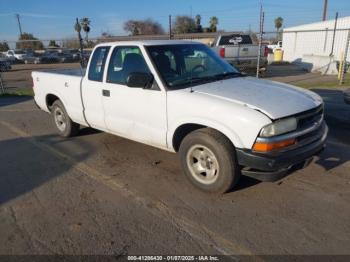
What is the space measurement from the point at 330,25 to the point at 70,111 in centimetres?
2879

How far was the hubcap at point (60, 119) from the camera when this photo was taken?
6.35 m

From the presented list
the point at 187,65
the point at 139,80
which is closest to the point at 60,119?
the point at 139,80

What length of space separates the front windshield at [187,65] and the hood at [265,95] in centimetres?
26

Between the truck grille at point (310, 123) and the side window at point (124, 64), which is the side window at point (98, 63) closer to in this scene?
the side window at point (124, 64)

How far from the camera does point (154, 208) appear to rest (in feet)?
11.9

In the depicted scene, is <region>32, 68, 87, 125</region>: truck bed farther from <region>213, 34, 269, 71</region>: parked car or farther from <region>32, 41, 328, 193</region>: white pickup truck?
<region>213, 34, 269, 71</region>: parked car

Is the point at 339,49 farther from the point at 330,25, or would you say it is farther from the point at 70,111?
the point at 70,111

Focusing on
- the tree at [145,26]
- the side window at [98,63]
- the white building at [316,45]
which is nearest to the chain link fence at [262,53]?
the white building at [316,45]

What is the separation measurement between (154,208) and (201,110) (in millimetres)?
1264

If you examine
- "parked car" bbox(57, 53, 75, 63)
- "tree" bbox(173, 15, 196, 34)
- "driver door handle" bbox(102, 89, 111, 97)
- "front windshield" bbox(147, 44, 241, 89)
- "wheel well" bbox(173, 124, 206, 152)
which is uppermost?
"tree" bbox(173, 15, 196, 34)

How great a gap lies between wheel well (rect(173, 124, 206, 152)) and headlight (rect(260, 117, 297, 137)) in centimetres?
92

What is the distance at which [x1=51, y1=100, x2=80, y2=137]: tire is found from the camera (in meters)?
6.19

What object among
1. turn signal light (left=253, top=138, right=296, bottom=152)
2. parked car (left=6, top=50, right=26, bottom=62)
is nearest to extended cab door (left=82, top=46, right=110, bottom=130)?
turn signal light (left=253, top=138, right=296, bottom=152)

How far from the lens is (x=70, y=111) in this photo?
5.94 meters
